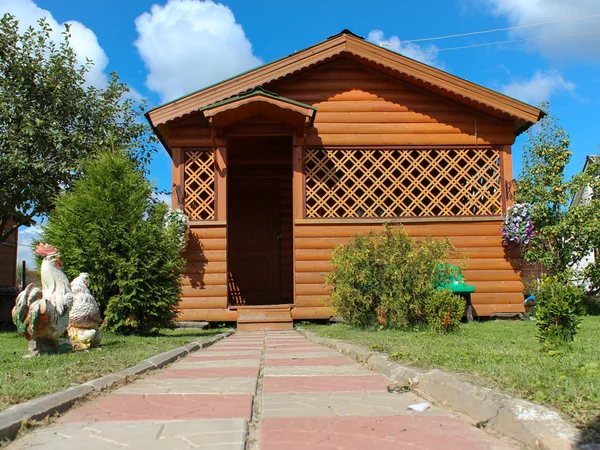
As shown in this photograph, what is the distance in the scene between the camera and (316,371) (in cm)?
491

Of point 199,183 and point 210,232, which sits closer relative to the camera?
point 210,232

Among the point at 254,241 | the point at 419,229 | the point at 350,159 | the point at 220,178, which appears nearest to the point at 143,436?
the point at 220,178

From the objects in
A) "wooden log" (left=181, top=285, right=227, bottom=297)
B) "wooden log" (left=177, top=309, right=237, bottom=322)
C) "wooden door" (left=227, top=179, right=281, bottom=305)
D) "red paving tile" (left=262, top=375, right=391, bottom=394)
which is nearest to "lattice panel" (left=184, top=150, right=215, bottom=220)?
"wooden log" (left=181, top=285, right=227, bottom=297)

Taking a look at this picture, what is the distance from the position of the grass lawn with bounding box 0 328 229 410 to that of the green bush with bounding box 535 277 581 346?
393 centimetres

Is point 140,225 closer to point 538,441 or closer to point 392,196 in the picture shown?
point 392,196

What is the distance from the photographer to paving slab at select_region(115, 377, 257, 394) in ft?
12.9

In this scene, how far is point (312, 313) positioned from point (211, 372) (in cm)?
672

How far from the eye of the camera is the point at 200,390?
3.98 m

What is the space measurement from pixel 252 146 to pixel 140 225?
5980 millimetres

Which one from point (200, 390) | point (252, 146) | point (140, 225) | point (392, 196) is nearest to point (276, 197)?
point (252, 146)

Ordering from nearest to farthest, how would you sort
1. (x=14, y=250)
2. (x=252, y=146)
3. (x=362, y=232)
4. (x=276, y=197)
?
(x=362, y=232), (x=252, y=146), (x=276, y=197), (x=14, y=250)

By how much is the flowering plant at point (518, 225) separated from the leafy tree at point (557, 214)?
553 mm

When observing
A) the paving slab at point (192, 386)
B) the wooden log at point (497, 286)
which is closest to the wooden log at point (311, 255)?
the wooden log at point (497, 286)

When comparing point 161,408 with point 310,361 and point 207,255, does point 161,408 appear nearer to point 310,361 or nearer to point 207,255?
point 310,361
